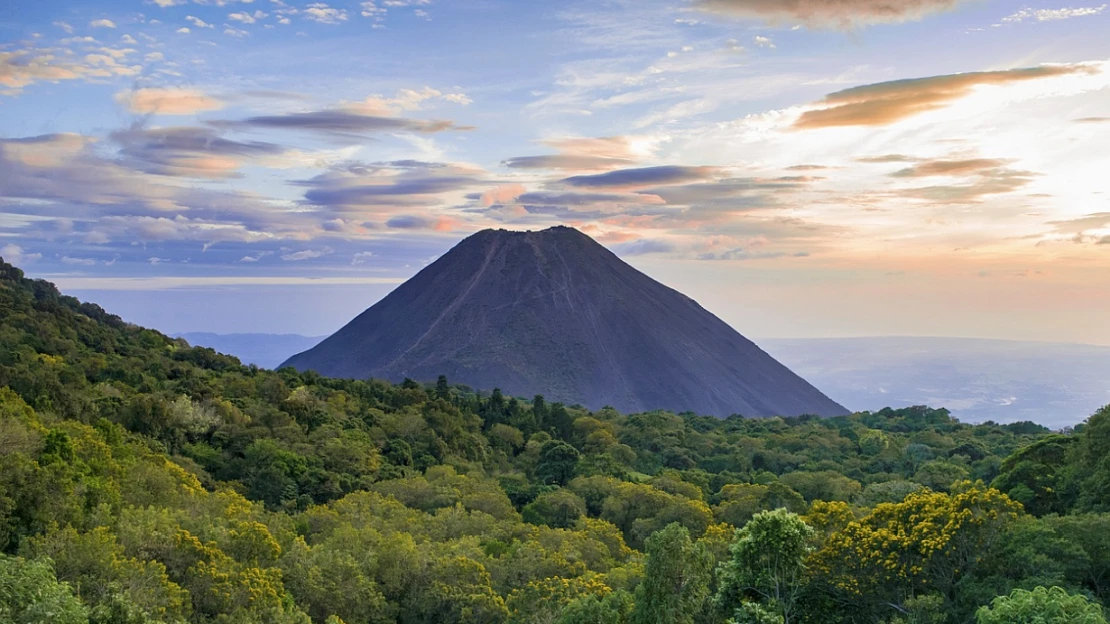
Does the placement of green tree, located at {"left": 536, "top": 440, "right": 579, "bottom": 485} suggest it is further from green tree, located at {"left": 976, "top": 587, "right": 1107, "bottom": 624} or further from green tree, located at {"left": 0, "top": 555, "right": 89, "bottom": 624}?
green tree, located at {"left": 0, "top": 555, "right": 89, "bottom": 624}

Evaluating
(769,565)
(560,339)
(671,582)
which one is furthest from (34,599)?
(560,339)

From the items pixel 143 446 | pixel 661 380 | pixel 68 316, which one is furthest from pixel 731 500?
pixel 661 380

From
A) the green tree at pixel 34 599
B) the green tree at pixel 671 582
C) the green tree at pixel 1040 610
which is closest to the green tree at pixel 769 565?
the green tree at pixel 671 582

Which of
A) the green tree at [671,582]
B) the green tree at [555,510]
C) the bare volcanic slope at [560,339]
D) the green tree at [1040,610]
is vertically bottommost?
the green tree at [555,510]

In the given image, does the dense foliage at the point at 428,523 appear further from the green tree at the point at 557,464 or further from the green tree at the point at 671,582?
the green tree at the point at 557,464

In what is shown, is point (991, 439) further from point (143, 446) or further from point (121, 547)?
point (121, 547)
